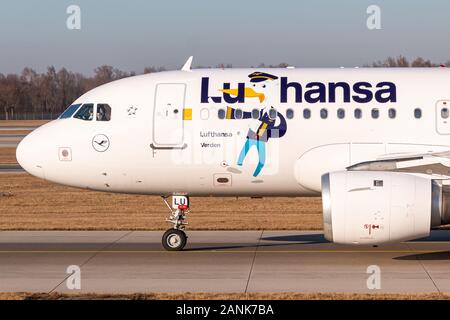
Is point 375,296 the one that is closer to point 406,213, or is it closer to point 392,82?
point 406,213

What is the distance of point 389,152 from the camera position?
1980 centimetres

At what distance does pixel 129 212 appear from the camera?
2975 centimetres

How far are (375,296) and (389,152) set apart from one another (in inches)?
201

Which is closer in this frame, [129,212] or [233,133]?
[233,133]

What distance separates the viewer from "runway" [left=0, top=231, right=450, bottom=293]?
55.0 ft

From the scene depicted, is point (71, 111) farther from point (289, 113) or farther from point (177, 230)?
point (289, 113)

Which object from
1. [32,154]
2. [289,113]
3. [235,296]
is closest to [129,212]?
[32,154]

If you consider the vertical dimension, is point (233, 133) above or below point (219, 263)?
above

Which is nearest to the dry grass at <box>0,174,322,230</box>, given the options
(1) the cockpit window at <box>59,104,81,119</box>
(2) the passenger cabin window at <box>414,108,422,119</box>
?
(1) the cockpit window at <box>59,104,81,119</box>

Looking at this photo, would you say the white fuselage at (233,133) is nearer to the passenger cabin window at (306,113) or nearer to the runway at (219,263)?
the passenger cabin window at (306,113)

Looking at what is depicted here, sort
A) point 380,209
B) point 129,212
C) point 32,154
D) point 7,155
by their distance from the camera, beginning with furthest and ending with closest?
point 7,155 < point 129,212 < point 32,154 < point 380,209

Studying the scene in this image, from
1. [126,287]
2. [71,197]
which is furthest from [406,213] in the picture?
[71,197]

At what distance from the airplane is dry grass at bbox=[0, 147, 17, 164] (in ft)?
109

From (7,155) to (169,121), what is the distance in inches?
1579
